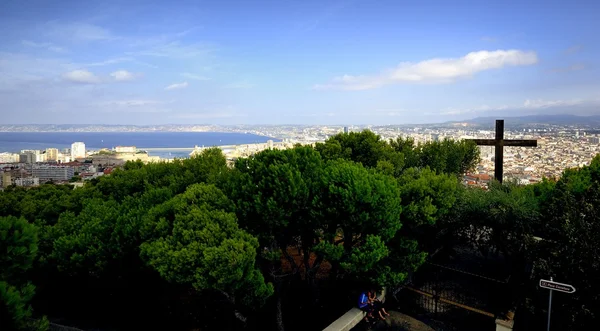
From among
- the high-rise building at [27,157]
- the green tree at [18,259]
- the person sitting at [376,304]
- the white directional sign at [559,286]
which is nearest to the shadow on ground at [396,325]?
the person sitting at [376,304]

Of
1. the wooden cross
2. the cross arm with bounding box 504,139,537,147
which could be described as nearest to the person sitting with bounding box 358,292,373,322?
the wooden cross

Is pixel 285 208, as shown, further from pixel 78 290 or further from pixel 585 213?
pixel 78 290

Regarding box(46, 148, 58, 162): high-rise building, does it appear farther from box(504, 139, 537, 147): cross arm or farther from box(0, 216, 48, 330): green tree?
box(504, 139, 537, 147): cross arm

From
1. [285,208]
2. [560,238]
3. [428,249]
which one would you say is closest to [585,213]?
[560,238]

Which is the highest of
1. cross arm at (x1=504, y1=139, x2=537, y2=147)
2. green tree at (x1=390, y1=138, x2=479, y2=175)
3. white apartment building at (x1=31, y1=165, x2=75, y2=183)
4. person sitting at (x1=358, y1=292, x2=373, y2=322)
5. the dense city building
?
cross arm at (x1=504, y1=139, x2=537, y2=147)

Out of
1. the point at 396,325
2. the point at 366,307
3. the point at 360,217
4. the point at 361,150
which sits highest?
the point at 361,150

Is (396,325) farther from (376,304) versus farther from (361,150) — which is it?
(361,150)

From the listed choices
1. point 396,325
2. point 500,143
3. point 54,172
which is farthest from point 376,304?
point 54,172

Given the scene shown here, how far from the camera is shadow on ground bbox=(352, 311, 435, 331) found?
824cm

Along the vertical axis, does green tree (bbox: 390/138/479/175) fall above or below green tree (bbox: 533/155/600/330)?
above

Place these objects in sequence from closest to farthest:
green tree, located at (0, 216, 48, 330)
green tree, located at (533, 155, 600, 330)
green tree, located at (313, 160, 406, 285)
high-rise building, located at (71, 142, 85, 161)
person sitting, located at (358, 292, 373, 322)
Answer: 1. green tree, located at (533, 155, 600, 330)
2. green tree, located at (0, 216, 48, 330)
3. person sitting, located at (358, 292, 373, 322)
4. green tree, located at (313, 160, 406, 285)
5. high-rise building, located at (71, 142, 85, 161)

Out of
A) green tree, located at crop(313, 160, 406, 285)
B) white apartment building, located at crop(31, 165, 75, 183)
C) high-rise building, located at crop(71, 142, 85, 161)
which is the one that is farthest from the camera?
high-rise building, located at crop(71, 142, 85, 161)

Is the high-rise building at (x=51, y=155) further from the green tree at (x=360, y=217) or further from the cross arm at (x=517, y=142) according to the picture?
the cross arm at (x=517, y=142)

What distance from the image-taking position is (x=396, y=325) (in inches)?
331
